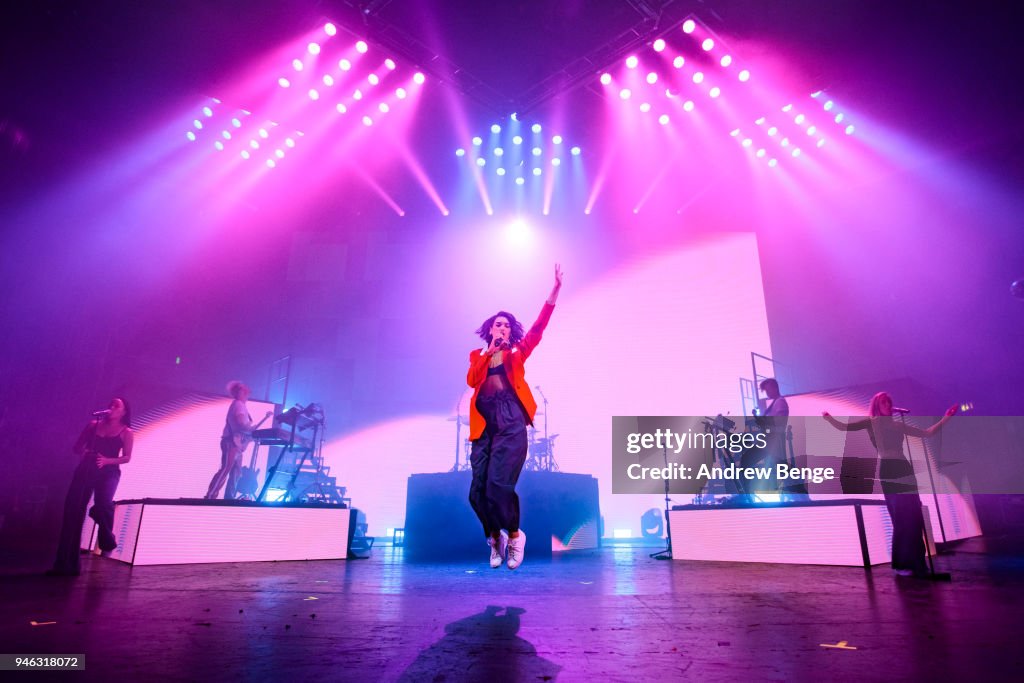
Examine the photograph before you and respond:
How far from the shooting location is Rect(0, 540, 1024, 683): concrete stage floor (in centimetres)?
181

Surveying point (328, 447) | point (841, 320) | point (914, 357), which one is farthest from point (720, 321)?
point (328, 447)

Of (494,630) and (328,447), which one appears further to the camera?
(328,447)

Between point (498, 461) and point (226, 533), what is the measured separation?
15.1 feet

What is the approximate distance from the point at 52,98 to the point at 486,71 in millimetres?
7019

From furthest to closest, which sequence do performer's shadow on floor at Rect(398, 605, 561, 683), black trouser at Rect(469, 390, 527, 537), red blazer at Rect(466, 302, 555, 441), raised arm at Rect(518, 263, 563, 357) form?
raised arm at Rect(518, 263, 563, 357) < red blazer at Rect(466, 302, 555, 441) < black trouser at Rect(469, 390, 527, 537) < performer's shadow on floor at Rect(398, 605, 561, 683)

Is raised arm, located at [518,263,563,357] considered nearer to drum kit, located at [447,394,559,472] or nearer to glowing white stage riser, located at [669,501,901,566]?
glowing white stage riser, located at [669,501,901,566]

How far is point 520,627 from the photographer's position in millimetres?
2531

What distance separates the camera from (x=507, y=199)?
12.8 meters

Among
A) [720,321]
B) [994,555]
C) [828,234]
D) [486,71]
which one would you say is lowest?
[994,555]

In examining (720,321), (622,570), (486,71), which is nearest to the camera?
(622,570)

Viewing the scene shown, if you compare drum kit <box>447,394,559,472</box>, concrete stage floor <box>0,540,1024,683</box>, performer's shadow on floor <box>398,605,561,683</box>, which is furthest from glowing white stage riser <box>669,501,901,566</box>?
performer's shadow on floor <box>398,605,561,683</box>

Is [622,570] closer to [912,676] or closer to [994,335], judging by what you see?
[912,676]

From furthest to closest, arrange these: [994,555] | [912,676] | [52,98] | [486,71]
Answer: [486,71]
[52,98]
[994,555]
[912,676]

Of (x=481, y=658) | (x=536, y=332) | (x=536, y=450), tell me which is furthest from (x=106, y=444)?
(x=536, y=450)
